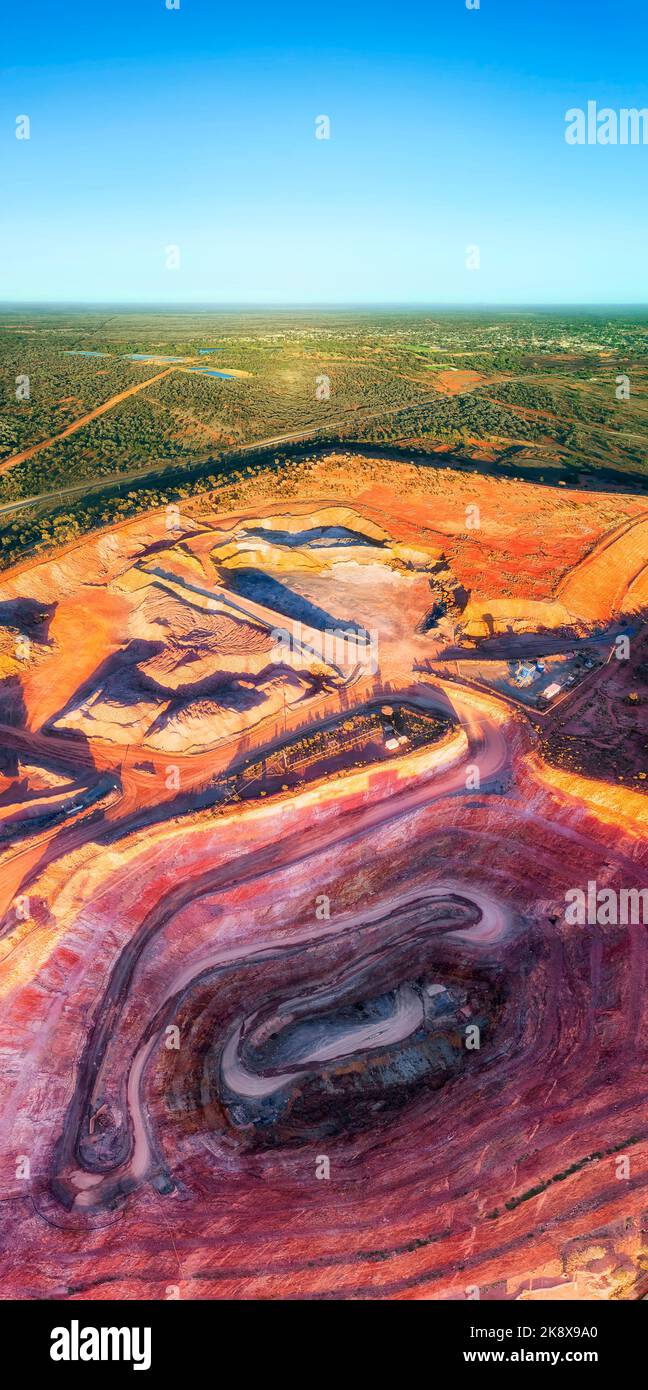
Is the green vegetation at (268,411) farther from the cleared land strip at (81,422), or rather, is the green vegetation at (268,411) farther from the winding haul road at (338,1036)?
the winding haul road at (338,1036)

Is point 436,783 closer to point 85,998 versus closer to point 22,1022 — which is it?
point 85,998

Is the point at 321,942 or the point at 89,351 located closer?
the point at 321,942

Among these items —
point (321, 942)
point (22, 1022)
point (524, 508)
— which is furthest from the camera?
point (524, 508)

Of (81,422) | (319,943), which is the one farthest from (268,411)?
(319,943)

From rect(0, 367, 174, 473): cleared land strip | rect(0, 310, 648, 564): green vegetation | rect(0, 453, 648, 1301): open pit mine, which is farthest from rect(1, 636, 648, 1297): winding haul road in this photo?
rect(0, 367, 174, 473): cleared land strip

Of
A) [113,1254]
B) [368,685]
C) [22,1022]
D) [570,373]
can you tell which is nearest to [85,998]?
[22,1022]

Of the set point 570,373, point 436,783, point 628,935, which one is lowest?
point 628,935

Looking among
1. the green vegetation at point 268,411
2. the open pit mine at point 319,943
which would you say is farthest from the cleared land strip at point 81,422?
the open pit mine at point 319,943
